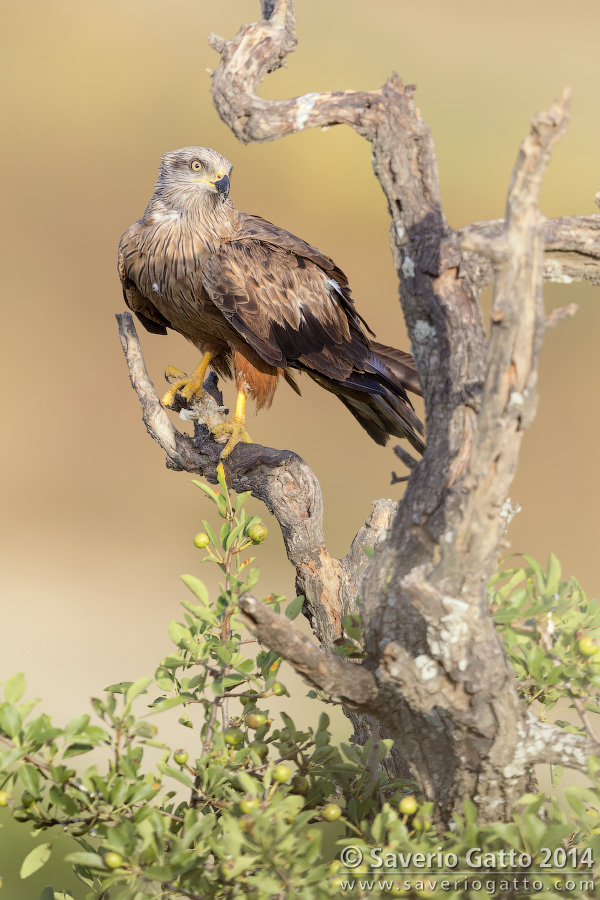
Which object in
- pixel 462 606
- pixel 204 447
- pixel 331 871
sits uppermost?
pixel 204 447

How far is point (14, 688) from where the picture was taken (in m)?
1.59

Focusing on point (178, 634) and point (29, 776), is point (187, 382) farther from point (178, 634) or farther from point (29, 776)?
point (29, 776)

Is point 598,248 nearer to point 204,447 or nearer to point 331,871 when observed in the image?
point 331,871

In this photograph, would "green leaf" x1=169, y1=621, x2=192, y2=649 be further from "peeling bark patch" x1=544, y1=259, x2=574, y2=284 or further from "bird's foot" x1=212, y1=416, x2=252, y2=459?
"bird's foot" x1=212, y1=416, x2=252, y2=459

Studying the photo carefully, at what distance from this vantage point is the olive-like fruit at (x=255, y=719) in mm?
A: 1882

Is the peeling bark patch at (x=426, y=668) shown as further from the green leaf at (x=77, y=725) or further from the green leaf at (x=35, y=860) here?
the green leaf at (x=35, y=860)

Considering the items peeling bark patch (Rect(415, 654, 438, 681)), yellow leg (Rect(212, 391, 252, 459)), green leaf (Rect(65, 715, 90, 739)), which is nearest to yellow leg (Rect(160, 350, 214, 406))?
yellow leg (Rect(212, 391, 252, 459))

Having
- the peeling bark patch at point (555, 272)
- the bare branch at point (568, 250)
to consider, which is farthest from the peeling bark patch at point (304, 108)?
the peeling bark patch at point (555, 272)

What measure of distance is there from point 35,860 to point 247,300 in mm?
2339

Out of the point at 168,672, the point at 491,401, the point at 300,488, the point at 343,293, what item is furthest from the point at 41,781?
the point at 343,293

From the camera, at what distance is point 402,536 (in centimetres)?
181

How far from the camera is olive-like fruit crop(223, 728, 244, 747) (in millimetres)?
1876

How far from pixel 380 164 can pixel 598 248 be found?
2.03 ft

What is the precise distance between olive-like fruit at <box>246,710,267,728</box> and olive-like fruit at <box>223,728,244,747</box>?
0.04m
